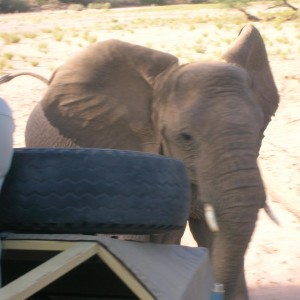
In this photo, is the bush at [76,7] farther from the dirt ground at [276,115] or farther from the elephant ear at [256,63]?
the elephant ear at [256,63]

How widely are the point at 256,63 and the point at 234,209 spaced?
1.71 meters

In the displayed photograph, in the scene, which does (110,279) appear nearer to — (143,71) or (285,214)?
(143,71)

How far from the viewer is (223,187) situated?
4.03 metres

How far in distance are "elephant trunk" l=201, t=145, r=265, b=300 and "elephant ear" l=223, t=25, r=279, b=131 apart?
114 cm

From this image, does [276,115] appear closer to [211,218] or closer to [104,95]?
[104,95]

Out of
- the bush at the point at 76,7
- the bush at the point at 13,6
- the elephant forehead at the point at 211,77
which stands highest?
the elephant forehead at the point at 211,77

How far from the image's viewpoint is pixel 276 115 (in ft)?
39.9

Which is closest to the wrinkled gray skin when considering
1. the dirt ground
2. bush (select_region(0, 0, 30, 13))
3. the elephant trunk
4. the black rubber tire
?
the elephant trunk

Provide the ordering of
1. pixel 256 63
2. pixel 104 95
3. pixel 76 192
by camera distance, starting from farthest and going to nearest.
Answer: pixel 256 63 → pixel 104 95 → pixel 76 192

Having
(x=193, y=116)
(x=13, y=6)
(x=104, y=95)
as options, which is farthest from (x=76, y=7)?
(x=193, y=116)

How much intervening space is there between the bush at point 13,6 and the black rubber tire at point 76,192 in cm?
3949

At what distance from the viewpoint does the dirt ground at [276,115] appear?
6.09 metres

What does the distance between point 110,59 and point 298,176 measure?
4.59 metres

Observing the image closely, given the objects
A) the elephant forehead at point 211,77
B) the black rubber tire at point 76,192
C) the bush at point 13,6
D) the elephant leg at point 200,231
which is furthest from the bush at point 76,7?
the black rubber tire at point 76,192
